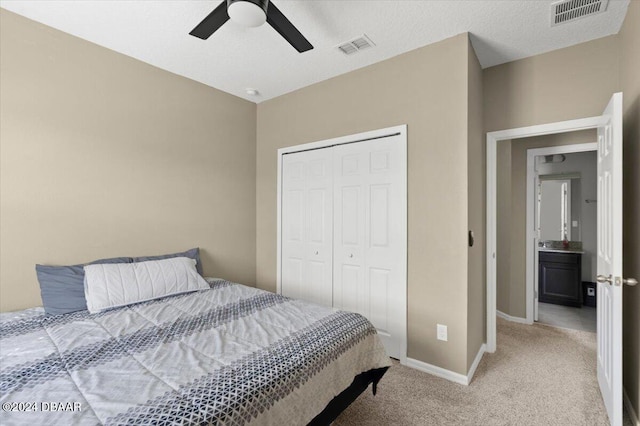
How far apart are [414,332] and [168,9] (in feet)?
10.3

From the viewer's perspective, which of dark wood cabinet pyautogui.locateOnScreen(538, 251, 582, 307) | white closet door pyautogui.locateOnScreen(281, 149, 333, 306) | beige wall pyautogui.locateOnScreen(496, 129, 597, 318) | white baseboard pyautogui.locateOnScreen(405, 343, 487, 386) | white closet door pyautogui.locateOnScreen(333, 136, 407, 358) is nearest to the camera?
white baseboard pyautogui.locateOnScreen(405, 343, 487, 386)

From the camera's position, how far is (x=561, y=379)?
242cm

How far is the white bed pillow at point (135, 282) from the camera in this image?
209cm

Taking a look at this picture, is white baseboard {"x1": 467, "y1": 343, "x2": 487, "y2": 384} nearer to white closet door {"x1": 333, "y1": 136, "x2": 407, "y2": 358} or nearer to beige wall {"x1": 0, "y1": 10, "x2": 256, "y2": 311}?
white closet door {"x1": 333, "y1": 136, "x2": 407, "y2": 358}

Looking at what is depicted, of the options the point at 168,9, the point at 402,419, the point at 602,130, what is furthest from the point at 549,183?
the point at 168,9

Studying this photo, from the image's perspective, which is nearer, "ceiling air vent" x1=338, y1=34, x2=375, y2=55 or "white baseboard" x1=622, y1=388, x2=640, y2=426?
"white baseboard" x1=622, y1=388, x2=640, y2=426

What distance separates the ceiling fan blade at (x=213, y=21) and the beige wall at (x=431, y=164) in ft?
5.21

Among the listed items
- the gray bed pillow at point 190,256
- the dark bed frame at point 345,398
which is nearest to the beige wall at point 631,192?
the dark bed frame at point 345,398

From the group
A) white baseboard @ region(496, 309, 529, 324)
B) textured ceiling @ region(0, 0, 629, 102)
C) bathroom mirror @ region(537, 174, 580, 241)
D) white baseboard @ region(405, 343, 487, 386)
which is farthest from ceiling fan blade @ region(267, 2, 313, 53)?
bathroom mirror @ region(537, 174, 580, 241)

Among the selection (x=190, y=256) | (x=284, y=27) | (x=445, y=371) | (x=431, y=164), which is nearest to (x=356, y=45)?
(x=284, y=27)

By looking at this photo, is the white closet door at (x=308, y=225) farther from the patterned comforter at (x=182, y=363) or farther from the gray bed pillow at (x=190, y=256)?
the patterned comforter at (x=182, y=363)

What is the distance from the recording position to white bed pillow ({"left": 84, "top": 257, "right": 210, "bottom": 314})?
2090 mm

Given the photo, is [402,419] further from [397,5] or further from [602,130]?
[397,5]

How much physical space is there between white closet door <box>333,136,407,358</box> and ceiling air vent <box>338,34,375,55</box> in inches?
31.4
